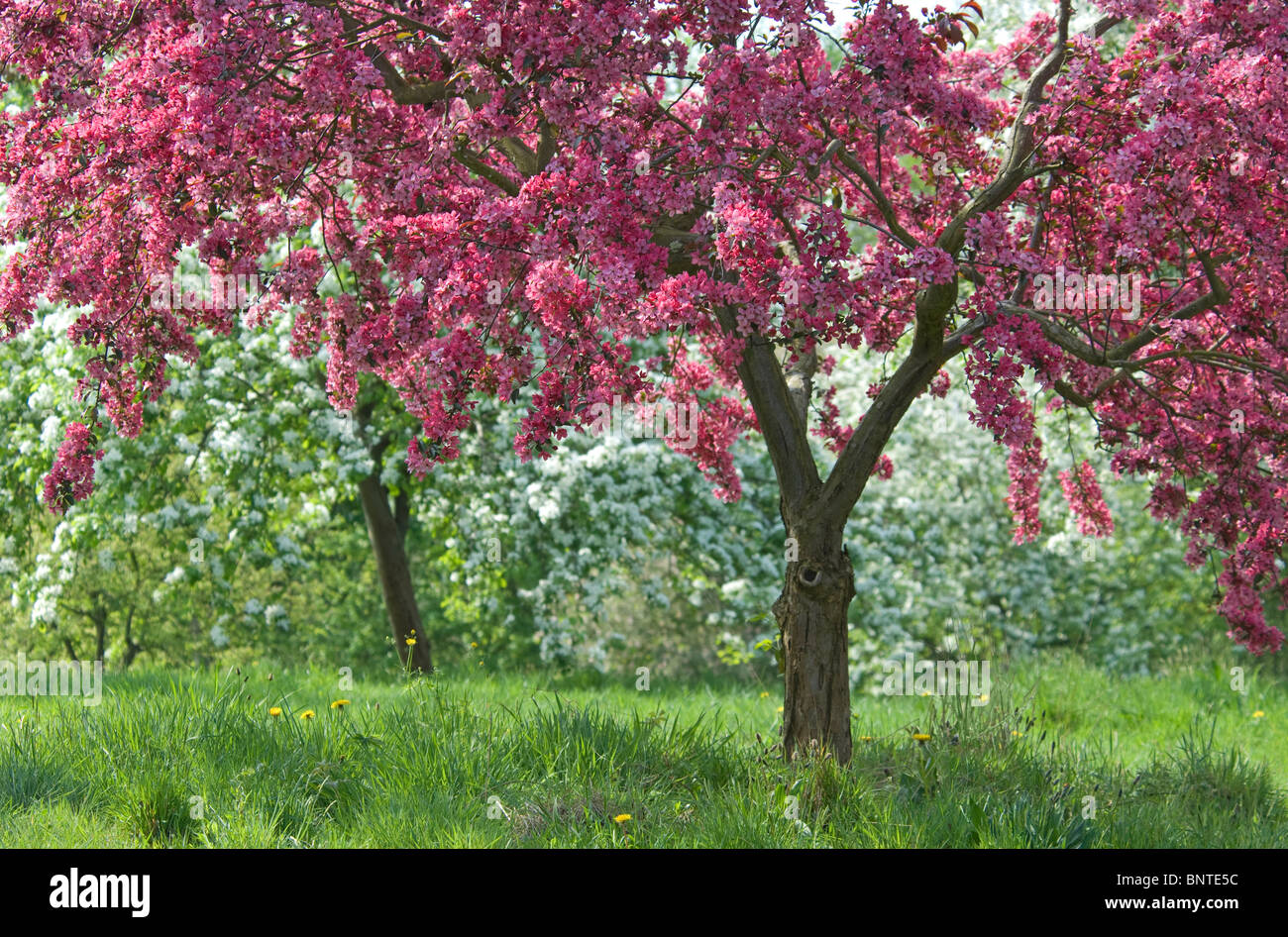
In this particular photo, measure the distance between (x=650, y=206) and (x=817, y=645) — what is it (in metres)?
2.64

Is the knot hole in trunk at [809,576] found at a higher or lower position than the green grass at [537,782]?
higher

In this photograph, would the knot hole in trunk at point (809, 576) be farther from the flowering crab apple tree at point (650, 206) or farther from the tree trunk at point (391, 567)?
the tree trunk at point (391, 567)

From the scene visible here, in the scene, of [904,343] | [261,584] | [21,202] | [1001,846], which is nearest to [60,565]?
[261,584]

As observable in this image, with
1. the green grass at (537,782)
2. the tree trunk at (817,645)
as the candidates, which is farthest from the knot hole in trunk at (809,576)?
the green grass at (537,782)

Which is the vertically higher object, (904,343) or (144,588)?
(904,343)

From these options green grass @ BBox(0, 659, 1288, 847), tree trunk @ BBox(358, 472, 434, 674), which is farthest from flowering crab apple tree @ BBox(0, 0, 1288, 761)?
tree trunk @ BBox(358, 472, 434, 674)

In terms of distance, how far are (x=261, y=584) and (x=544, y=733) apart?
12771 mm

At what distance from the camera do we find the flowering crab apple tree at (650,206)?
5.30 meters

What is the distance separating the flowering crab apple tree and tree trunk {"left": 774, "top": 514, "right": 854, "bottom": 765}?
2 cm

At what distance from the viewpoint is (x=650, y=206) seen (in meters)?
5.46

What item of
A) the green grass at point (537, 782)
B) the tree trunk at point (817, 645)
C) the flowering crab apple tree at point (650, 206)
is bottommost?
the green grass at point (537, 782)

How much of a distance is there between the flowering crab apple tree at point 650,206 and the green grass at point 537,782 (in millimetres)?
692

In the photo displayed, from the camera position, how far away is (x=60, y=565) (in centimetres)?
1281
